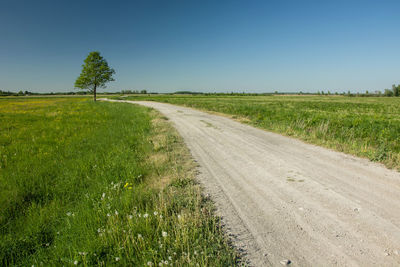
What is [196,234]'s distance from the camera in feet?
9.23

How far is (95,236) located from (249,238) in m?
2.40

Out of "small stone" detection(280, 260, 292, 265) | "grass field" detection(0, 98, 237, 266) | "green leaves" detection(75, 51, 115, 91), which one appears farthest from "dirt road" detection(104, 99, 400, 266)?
"green leaves" detection(75, 51, 115, 91)

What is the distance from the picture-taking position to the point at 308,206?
11.9ft

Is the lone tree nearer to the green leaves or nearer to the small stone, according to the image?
the green leaves

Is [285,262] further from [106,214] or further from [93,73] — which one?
[93,73]

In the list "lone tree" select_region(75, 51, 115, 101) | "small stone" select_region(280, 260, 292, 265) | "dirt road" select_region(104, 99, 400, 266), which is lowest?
"small stone" select_region(280, 260, 292, 265)

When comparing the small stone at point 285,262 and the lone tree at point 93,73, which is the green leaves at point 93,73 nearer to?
the lone tree at point 93,73

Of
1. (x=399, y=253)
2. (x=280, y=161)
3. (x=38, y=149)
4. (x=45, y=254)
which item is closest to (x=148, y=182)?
(x=45, y=254)

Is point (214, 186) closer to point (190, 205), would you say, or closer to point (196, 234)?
point (190, 205)

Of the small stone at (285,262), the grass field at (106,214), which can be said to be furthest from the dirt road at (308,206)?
the grass field at (106,214)

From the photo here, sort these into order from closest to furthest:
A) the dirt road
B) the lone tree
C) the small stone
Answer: the small stone < the dirt road < the lone tree

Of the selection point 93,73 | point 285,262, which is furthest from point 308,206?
point 93,73

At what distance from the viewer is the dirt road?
2.57 meters

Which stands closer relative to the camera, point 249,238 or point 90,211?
point 249,238
